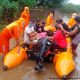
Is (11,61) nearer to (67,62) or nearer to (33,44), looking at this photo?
(33,44)

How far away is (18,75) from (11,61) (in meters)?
0.67

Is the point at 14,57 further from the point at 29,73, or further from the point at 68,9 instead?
the point at 68,9

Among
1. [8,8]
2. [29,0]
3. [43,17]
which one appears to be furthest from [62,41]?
[43,17]

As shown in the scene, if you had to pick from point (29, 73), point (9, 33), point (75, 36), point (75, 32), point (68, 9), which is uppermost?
point (9, 33)

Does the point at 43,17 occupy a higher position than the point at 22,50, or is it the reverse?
the point at 22,50

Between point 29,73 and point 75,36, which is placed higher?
point 75,36

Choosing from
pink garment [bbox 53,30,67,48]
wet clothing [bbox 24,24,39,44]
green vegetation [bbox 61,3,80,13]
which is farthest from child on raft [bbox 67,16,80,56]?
green vegetation [bbox 61,3,80,13]

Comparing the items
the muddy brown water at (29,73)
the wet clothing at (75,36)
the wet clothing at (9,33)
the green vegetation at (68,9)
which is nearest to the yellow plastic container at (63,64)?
the muddy brown water at (29,73)

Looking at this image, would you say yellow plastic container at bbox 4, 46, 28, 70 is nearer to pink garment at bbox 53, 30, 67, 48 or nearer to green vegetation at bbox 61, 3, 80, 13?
pink garment at bbox 53, 30, 67, 48

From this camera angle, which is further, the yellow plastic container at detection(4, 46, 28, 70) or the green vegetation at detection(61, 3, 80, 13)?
the green vegetation at detection(61, 3, 80, 13)

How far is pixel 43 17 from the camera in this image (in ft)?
97.6

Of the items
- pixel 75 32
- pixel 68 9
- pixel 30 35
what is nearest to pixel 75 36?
pixel 75 32

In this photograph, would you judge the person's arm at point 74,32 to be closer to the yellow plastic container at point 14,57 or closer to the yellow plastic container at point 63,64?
the yellow plastic container at point 63,64

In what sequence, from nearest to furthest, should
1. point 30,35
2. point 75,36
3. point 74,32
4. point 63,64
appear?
1. point 63,64
2. point 30,35
3. point 74,32
4. point 75,36
